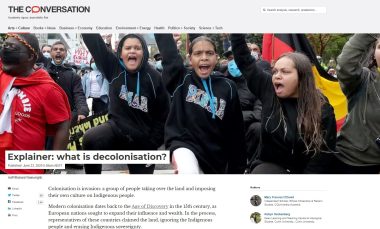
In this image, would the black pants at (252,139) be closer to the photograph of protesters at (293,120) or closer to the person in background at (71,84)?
the photograph of protesters at (293,120)

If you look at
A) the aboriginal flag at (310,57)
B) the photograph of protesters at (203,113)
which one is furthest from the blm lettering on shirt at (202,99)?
the aboriginal flag at (310,57)

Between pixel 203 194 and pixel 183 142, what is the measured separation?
27 centimetres

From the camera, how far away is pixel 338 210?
214cm

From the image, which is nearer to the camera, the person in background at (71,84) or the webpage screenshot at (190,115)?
the webpage screenshot at (190,115)

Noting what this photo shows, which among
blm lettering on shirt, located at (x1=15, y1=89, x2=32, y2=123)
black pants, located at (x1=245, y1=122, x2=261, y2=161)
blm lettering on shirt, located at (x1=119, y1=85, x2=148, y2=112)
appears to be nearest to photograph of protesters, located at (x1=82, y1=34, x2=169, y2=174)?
blm lettering on shirt, located at (x1=119, y1=85, x2=148, y2=112)

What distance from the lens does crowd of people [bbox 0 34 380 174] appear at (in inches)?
87.3

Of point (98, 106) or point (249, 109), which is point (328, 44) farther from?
point (98, 106)

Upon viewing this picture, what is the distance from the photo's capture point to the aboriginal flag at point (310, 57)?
2195 millimetres

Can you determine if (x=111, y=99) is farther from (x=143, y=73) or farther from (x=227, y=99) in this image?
(x=227, y=99)

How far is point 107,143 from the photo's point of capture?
2227mm

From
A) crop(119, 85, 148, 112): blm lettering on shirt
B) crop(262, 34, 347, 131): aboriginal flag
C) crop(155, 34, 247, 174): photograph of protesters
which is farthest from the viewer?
crop(119, 85, 148, 112): blm lettering on shirt
